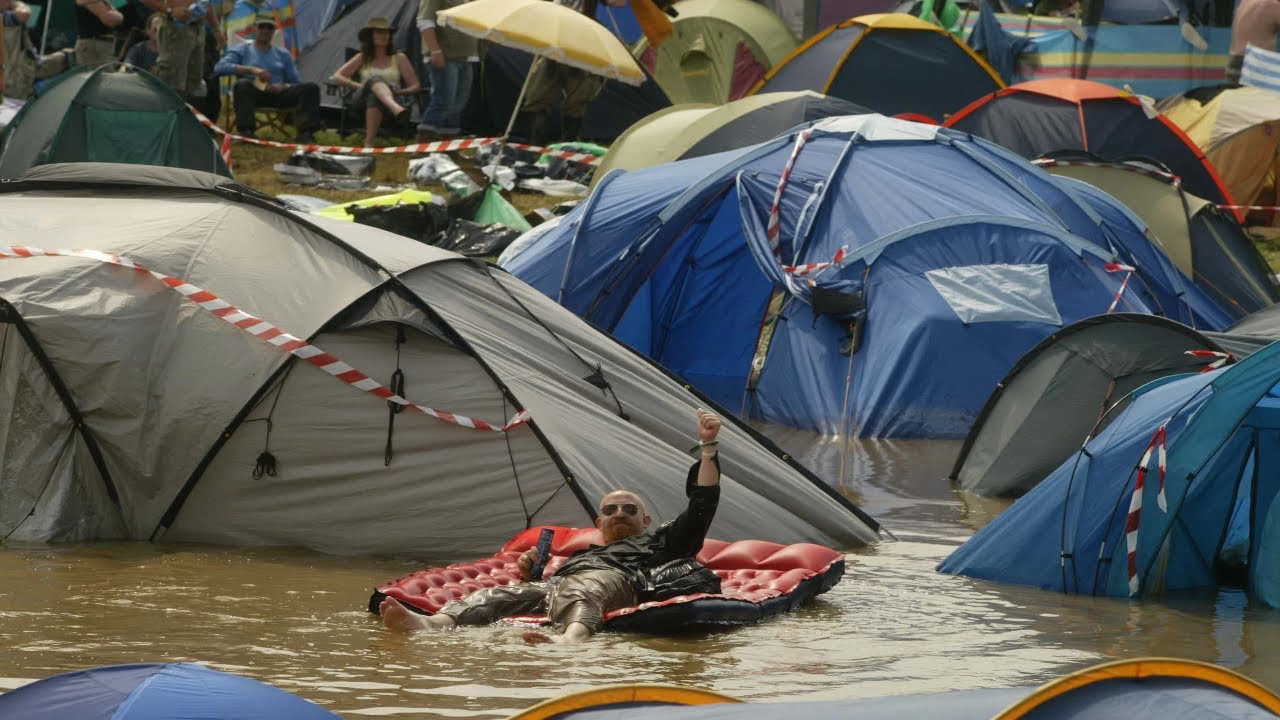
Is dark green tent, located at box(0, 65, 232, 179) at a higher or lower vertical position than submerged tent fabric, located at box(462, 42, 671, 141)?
lower

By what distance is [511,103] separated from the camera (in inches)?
909

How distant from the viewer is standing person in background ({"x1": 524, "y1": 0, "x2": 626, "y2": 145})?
21.4 m

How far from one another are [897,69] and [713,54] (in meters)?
3.85

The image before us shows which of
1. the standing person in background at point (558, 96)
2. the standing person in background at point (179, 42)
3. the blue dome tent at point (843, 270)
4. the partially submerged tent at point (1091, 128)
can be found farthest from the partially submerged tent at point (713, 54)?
the blue dome tent at point (843, 270)

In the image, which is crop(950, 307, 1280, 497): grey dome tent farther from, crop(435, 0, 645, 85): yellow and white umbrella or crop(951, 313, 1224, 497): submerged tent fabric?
crop(435, 0, 645, 85): yellow and white umbrella

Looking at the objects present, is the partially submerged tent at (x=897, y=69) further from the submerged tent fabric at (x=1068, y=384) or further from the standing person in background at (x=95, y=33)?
the submerged tent fabric at (x=1068, y=384)

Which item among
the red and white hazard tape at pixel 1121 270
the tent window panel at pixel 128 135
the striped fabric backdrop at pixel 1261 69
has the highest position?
the striped fabric backdrop at pixel 1261 69

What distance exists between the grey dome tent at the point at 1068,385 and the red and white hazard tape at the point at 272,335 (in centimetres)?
393

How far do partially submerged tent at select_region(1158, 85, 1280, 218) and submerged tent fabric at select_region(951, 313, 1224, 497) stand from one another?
10.1 m

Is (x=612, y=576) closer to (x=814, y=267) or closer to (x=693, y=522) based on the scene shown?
(x=693, y=522)

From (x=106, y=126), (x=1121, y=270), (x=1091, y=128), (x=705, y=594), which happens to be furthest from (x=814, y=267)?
(x=106, y=126)

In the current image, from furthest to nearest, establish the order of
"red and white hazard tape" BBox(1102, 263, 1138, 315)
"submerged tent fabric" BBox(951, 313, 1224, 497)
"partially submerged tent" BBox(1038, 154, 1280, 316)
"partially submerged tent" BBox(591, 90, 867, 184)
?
"partially submerged tent" BBox(591, 90, 867, 184), "partially submerged tent" BBox(1038, 154, 1280, 316), "red and white hazard tape" BBox(1102, 263, 1138, 315), "submerged tent fabric" BBox(951, 313, 1224, 497)

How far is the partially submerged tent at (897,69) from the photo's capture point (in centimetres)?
2164

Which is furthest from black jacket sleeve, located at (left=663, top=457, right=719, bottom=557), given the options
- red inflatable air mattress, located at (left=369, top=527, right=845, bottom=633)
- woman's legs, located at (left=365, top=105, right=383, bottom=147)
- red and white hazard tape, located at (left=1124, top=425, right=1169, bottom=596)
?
woman's legs, located at (left=365, top=105, right=383, bottom=147)
